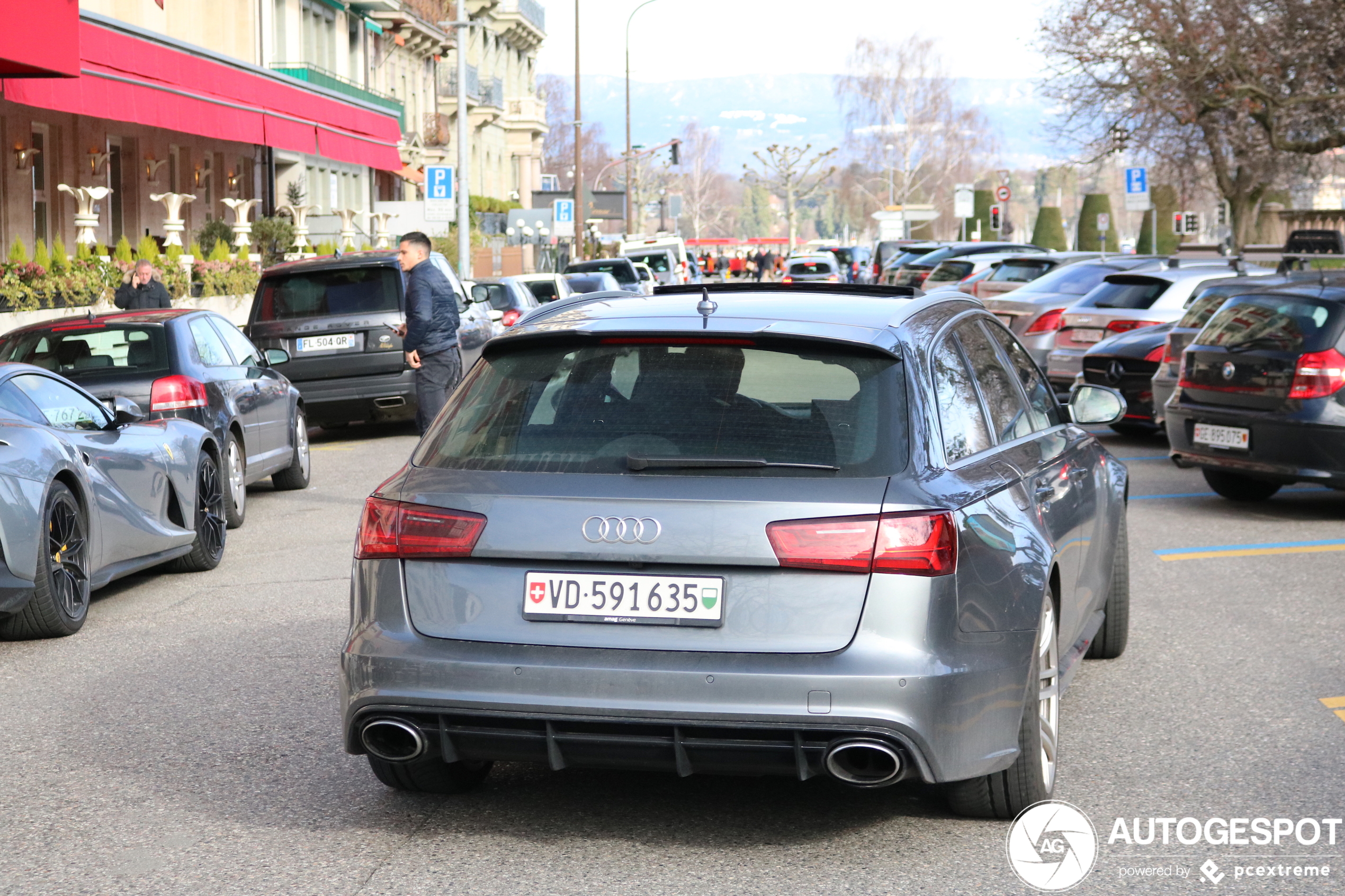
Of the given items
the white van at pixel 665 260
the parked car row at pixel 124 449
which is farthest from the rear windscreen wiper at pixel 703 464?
the white van at pixel 665 260

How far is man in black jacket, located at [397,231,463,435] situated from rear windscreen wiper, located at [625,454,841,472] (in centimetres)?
858

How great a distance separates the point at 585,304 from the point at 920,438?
141cm

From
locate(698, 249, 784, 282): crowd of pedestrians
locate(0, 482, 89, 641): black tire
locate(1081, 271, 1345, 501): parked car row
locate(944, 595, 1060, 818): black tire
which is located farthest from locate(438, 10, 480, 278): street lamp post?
locate(944, 595, 1060, 818): black tire

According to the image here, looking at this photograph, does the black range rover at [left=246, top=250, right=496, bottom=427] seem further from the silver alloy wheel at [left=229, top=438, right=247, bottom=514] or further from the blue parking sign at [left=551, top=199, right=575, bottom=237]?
the blue parking sign at [left=551, top=199, right=575, bottom=237]

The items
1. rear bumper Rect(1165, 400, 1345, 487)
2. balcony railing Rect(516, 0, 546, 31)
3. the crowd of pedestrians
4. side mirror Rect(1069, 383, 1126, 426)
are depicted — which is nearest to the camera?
side mirror Rect(1069, 383, 1126, 426)

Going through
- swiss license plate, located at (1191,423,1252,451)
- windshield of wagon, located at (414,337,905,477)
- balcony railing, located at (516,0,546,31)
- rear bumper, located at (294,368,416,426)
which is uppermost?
balcony railing, located at (516,0,546,31)

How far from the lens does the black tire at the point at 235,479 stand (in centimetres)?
1173

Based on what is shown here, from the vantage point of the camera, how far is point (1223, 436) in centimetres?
1184

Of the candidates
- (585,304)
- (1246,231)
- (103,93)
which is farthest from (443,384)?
(1246,231)

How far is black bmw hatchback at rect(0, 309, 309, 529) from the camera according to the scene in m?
11.6

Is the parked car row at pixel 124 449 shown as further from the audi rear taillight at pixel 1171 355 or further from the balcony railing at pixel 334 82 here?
the balcony railing at pixel 334 82

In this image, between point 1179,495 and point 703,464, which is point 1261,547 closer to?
point 1179,495

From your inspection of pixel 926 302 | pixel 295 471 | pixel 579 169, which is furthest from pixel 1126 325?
pixel 579 169

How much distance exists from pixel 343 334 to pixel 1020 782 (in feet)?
44.8
